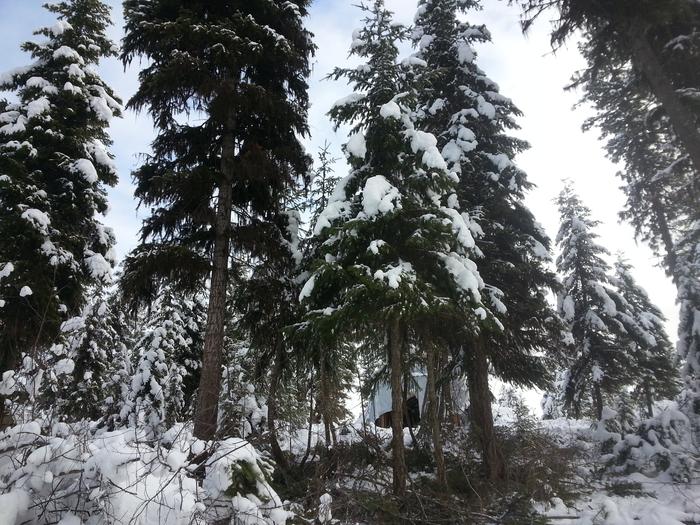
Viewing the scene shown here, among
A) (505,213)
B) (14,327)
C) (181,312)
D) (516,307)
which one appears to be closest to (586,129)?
(505,213)

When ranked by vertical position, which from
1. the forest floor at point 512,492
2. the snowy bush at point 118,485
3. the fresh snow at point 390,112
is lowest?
the forest floor at point 512,492

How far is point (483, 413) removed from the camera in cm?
966

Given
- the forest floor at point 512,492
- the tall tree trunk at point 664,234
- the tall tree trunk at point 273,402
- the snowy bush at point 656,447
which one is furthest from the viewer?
the tall tree trunk at point 664,234

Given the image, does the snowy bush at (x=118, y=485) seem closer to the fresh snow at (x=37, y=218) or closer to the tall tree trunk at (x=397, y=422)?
the tall tree trunk at (x=397, y=422)

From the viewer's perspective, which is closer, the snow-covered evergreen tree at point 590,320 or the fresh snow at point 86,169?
the fresh snow at point 86,169

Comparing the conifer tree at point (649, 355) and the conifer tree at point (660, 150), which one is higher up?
the conifer tree at point (660, 150)

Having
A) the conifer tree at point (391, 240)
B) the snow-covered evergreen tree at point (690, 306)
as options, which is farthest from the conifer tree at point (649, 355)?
the conifer tree at point (391, 240)

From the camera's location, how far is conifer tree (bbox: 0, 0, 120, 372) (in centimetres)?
1008

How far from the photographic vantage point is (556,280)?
10758 millimetres

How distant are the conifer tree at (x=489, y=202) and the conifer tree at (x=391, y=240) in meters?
1.63

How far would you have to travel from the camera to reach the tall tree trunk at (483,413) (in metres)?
9.09

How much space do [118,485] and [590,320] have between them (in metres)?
18.6

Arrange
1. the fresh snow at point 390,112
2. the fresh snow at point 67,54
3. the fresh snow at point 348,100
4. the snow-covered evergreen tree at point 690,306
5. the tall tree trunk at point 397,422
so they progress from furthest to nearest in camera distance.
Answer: the fresh snow at point 67,54, the snow-covered evergreen tree at point 690,306, the fresh snow at point 348,100, the fresh snow at point 390,112, the tall tree trunk at point 397,422

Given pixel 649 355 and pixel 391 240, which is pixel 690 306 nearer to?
pixel 649 355
